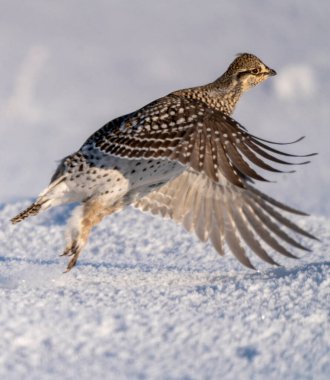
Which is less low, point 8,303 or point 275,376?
point 8,303

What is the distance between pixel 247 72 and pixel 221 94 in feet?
0.70

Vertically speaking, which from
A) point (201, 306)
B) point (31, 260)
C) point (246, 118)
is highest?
point (246, 118)

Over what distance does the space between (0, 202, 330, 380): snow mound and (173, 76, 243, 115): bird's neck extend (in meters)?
0.91

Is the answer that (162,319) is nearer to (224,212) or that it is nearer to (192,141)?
(192,141)

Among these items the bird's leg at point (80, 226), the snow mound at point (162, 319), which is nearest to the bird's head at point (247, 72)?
the snow mound at point (162, 319)

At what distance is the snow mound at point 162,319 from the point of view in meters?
3.03

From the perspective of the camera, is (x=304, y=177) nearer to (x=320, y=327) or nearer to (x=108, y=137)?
(x=108, y=137)

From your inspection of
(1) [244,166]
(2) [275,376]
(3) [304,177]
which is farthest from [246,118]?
(2) [275,376]

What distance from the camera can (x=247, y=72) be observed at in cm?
520

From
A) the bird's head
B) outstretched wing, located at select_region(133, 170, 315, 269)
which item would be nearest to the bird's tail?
outstretched wing, located at select_region(133, 170, 315, 269)

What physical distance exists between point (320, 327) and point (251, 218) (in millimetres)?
936

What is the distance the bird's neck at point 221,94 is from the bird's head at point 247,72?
1.2 inches

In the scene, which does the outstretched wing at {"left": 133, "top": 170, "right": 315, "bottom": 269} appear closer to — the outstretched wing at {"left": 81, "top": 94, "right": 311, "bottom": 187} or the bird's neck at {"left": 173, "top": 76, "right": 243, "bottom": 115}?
the outstretched wing at {"left": 81, "top": 94, "right": 311, "bottom": 187}

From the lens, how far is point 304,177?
7.75 meters
